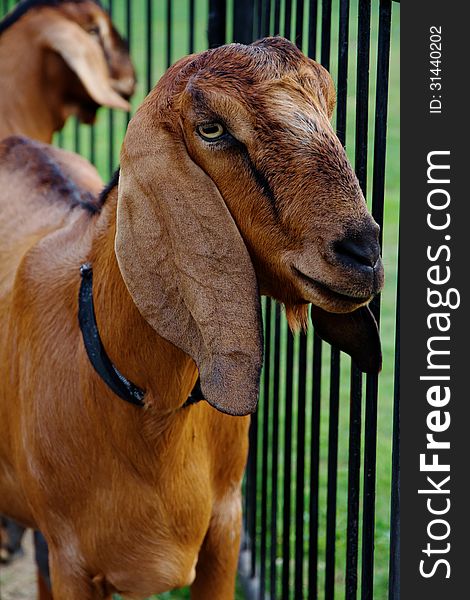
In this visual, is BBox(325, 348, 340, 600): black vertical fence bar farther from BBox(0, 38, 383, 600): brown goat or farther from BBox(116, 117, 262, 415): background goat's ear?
BBox(116, 117, 262, 415): background goat's ear

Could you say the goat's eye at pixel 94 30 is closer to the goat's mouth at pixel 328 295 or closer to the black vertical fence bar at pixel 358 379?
the black vertical fence bar at pixel 358 379

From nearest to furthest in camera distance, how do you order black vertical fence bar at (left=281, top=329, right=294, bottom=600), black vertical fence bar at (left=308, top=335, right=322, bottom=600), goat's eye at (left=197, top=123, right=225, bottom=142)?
goat's eye at (left=197, top=123, right=225, bottom=142) < black vertical fence bar at (left=308, top=335, right=322, bottom=600) < black vertical fence bar at (left=281, top=329, right=294, bottom=600)

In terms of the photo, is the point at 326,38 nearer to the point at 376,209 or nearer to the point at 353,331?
the point at 376,209

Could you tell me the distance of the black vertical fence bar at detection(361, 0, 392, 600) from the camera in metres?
2.81

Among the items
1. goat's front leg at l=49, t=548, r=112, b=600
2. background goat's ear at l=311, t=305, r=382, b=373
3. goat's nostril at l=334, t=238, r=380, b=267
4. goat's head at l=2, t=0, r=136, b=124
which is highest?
goat's head at l=2, t=0, r=136, b=124

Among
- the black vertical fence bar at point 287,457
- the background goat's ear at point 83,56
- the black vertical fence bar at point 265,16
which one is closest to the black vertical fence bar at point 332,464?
the black vertical fence bar at point 287,457

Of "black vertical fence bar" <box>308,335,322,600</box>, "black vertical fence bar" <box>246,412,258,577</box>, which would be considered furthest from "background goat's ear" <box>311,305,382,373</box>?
"black vertical fence bar" <box>246,412,258,577</box>

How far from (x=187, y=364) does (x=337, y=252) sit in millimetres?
633

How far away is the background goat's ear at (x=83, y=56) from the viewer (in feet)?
15.3

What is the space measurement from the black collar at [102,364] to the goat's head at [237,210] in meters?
0.35

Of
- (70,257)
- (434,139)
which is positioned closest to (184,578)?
(70,257)

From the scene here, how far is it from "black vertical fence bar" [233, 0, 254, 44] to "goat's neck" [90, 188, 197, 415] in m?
1.61

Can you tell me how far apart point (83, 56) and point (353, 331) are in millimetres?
2669

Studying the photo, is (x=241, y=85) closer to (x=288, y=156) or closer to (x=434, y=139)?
(x=288, y=156)
